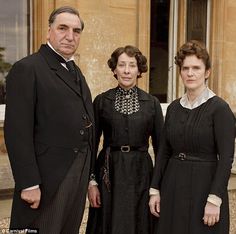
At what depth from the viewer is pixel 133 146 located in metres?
3.25

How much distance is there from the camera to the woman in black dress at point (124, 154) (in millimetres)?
3223

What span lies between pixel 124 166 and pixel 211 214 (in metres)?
0.70

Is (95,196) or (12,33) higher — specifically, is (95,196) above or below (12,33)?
below

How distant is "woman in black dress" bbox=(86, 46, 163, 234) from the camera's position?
322 cm

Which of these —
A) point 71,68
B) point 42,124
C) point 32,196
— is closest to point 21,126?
point 42,124

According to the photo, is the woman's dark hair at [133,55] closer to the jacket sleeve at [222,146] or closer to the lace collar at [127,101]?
the lace collar at [127,101]

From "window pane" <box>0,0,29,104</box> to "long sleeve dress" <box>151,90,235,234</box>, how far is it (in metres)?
3.42

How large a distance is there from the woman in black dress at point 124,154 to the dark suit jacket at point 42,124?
0.46 m

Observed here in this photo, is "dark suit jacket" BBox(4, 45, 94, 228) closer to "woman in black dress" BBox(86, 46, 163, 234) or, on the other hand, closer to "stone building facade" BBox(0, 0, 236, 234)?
"woman in black dress" BBox(86, 46, 163, 234)

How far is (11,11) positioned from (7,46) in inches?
15.9

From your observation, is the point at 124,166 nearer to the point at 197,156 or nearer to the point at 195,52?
the point at 197,156

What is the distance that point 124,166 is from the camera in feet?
10.6

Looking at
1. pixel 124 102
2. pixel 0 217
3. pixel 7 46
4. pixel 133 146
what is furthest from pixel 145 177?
pixel 7 46

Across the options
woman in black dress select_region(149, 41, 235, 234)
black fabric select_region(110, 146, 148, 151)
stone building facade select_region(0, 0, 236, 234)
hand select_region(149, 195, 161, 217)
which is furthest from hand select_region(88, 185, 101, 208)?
stone building facade select_region(0, 0, 236, 234)
